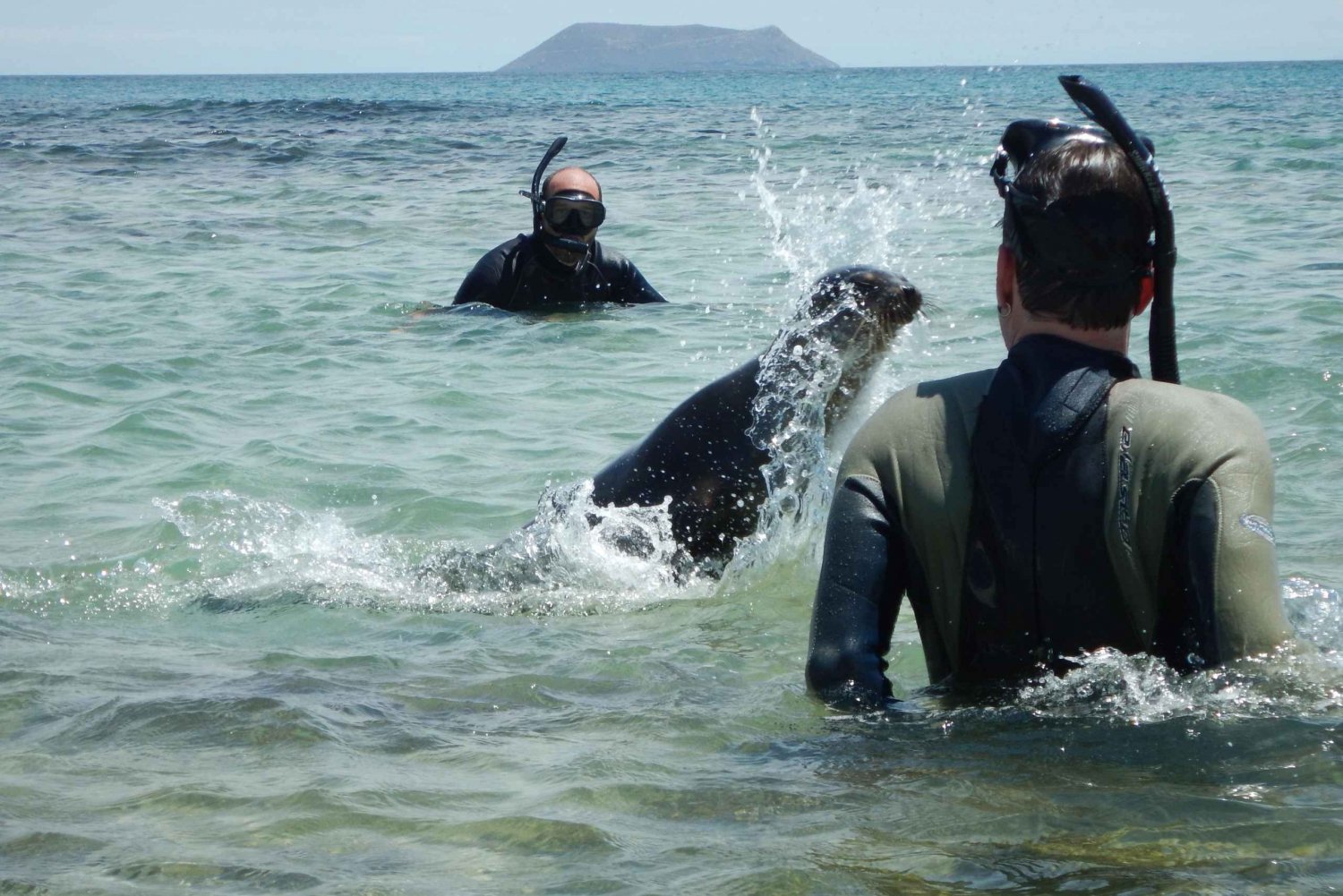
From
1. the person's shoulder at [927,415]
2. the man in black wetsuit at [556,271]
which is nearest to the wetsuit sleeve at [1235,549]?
the person's shoulder at [927,415]

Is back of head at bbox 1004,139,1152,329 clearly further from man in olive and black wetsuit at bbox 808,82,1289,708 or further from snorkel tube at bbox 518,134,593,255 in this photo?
snorkel tube at bbox 518,134,593,255

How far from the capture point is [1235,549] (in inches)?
86.8

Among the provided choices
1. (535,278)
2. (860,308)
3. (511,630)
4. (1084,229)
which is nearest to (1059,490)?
(1084,229)

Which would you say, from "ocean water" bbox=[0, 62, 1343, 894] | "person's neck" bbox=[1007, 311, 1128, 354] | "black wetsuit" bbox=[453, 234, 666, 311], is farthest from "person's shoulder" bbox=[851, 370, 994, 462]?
"black wetsuit" bbox=[453, 234, 666, 311]

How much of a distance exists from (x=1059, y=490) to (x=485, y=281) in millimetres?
8003

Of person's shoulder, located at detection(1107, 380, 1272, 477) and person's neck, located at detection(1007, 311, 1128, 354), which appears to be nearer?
person's shoulder, located at detection(1107, 380, 1272, 477)

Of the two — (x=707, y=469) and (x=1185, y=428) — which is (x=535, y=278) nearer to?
(x=707, y=469)

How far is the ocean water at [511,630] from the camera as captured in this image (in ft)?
8.20

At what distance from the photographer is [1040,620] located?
244cm

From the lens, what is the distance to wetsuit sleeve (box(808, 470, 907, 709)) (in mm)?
2443

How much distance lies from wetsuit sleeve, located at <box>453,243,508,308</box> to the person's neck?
25.8 ft

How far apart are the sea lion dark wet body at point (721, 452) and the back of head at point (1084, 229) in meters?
1.43

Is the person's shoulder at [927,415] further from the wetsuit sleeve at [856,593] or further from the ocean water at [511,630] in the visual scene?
the ocean water at [511,630]

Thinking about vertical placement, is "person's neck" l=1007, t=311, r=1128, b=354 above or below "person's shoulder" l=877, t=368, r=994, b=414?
above
